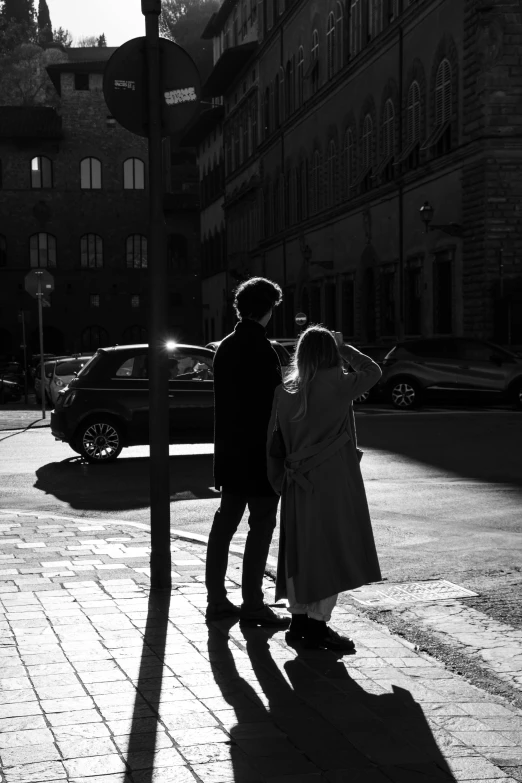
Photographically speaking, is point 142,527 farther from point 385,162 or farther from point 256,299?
point 385,162

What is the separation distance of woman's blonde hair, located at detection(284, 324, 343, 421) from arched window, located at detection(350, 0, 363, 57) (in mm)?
38178

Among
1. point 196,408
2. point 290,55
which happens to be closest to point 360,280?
point 290,55

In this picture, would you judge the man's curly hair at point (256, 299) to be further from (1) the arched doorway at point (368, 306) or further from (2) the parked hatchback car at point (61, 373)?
(1) the arched doorway at point (368, 306)

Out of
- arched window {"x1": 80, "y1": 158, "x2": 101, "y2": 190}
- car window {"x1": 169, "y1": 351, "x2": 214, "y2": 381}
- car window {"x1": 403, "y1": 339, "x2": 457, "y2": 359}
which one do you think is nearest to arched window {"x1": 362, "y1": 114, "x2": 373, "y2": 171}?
car window {"x1": 403, "y1": 339, "x2": 457, "y2": 359}

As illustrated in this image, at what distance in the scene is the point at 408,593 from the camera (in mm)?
8016

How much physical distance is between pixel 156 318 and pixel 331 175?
40537 mm

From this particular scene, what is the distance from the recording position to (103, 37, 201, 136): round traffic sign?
8.08 meters

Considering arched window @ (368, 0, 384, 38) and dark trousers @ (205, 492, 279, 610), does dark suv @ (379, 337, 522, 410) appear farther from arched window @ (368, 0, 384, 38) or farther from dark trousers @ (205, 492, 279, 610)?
dark trousers @ (205, 492, 279, 610)

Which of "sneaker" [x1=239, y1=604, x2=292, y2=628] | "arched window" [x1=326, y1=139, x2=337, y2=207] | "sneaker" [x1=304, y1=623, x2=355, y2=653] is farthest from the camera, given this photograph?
"arched window" [x1=326, y1=139, x2=337, y2=207]

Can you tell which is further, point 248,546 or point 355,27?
point 355,27

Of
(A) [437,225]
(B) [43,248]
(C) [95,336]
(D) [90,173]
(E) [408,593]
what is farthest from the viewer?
(D) [90,173]

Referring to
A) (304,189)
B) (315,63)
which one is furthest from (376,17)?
(304,189)

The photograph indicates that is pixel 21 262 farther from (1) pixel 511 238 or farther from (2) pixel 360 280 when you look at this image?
(1) pixel 511 238

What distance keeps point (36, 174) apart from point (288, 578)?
7235cm
